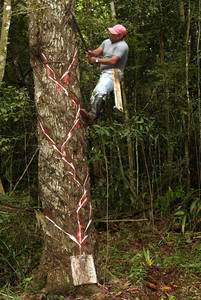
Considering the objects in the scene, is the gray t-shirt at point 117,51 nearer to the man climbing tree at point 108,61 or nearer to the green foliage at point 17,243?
the man climbing tree at point 108,61

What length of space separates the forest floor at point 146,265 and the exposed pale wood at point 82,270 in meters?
0.15

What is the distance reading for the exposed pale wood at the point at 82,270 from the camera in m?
3.38

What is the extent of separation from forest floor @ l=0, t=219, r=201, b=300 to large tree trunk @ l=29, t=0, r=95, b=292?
0.39m

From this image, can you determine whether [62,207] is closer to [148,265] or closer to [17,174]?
[148,265]

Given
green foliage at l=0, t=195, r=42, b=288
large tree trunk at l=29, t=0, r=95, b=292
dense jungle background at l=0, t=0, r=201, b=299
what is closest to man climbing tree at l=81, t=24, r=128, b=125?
dense jungle background at l=0, t=0, r=201, b=299

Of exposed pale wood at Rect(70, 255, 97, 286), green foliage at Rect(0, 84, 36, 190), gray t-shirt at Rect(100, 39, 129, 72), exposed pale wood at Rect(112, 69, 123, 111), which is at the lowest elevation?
exposed pale wood at Rect(70, 255, 97, 286)

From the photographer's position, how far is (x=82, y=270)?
3.38m

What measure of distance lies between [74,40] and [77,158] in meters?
1.12

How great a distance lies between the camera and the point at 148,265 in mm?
4590

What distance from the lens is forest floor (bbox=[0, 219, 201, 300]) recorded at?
3637mm

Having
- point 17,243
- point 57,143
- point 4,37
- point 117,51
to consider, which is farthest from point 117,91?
point 17,243

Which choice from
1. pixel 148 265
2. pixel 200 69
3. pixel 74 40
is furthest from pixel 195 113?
pixel 74 40

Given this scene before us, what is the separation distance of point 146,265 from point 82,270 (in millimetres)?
1462

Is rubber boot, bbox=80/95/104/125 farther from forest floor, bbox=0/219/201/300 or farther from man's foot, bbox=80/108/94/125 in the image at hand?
forest floor, bbox=0/219/201/300
